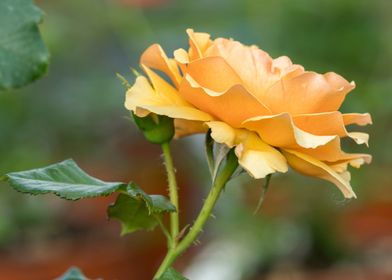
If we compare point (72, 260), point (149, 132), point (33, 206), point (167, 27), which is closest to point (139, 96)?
point (149, 132)

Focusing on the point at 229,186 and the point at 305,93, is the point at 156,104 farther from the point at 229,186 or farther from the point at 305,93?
the point at 229,186

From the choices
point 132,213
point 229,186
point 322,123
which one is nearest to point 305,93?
point 322,123

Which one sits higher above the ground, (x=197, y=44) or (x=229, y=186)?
(x=197, y=44)

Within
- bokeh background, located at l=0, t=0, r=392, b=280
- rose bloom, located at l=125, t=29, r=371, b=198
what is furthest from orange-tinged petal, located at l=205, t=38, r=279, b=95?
bokeh background, located at l=0, t=0, r=392, b=280

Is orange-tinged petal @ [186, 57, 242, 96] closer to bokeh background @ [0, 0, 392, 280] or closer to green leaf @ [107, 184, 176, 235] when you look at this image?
green leaf @ [107, 184, 176, 235]

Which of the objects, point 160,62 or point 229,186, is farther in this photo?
point 229,186

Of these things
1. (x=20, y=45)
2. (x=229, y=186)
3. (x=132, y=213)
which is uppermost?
(x=20, y=45)
